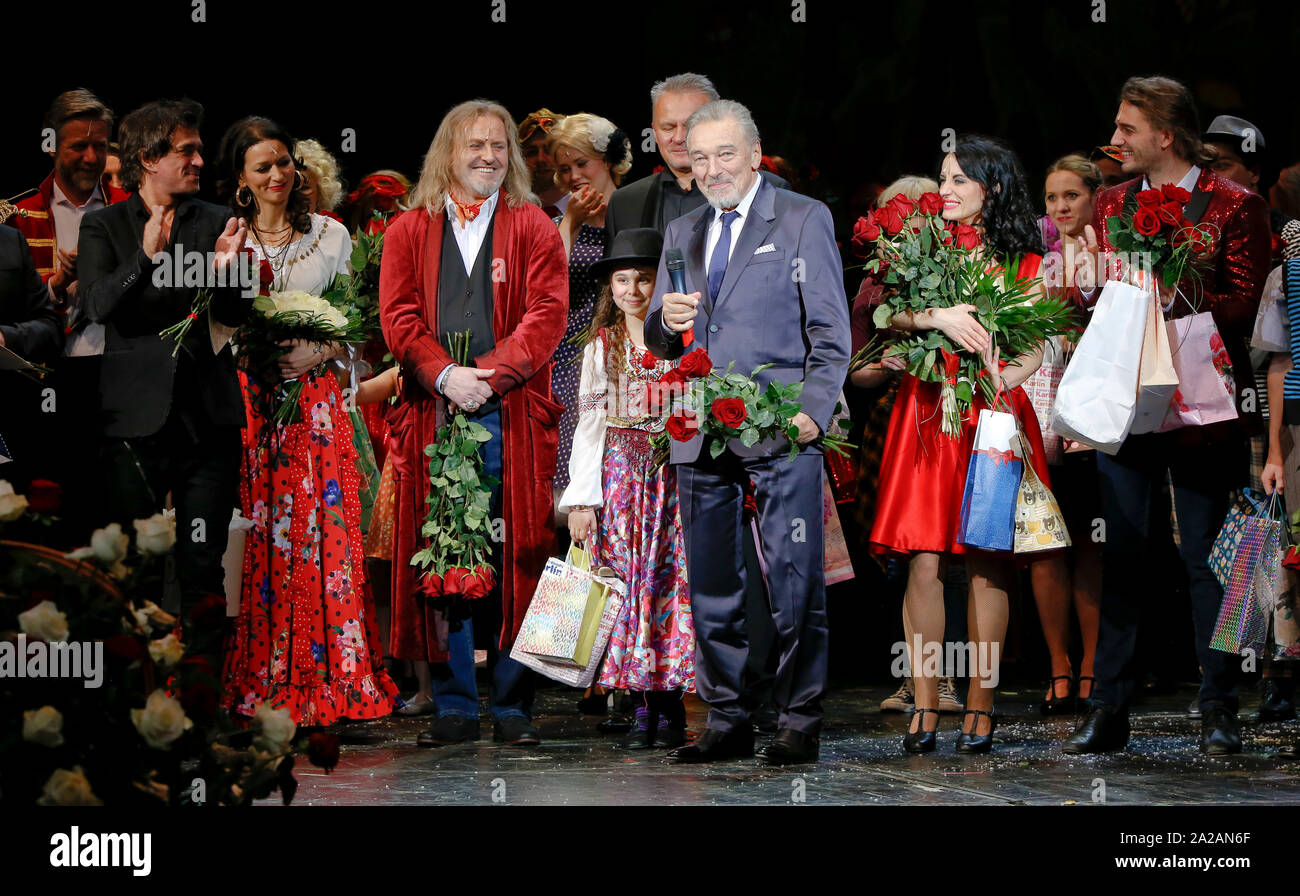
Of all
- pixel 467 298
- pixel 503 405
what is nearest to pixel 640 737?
pixel 503 405

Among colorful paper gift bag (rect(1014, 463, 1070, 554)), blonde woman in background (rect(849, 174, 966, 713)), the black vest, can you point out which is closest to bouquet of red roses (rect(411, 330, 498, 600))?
the black vest

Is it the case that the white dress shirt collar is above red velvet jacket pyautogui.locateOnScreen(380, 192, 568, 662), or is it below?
above

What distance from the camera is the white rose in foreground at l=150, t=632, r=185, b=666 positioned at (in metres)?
3.04

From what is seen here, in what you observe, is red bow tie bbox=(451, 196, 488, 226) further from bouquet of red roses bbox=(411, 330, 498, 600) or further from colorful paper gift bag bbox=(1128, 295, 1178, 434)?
colorful paper gift bag bbox=(1128, 295, 1178, 434)

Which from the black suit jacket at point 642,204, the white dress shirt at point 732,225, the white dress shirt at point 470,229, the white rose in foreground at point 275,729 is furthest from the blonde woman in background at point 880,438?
the white rose in foreground at point 275,729

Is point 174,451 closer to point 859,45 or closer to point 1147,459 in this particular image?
point 1147,459

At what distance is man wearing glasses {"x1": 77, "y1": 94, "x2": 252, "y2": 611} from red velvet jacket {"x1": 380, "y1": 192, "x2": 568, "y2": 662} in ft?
1.76

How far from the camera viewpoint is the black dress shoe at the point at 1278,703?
5629 millimetres

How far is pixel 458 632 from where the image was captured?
5.29 metres

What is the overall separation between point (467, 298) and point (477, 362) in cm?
24

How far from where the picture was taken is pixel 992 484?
4.89 metres

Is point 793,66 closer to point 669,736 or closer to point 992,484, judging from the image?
point 992,484

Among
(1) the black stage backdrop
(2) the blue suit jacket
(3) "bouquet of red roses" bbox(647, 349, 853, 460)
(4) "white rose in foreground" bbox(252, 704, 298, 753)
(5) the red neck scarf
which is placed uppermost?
(1) the black stage backdrop

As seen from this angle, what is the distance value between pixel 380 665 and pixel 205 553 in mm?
761
